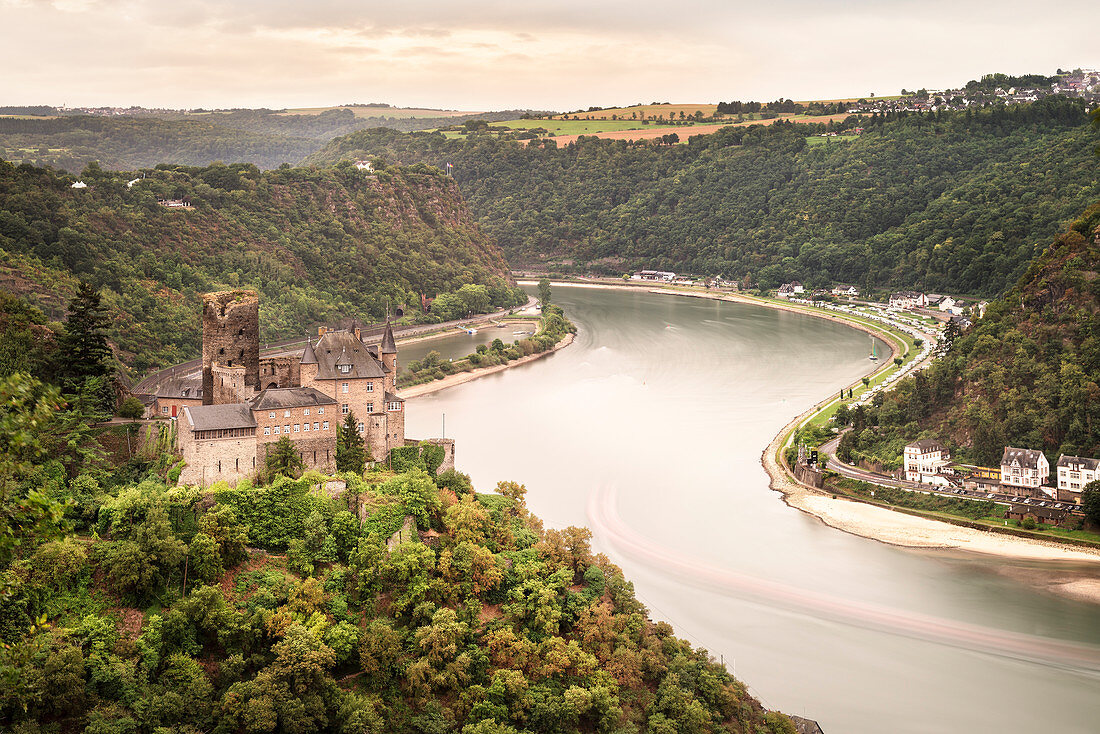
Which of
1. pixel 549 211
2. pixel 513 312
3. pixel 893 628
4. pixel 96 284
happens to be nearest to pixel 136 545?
pixel 893 628

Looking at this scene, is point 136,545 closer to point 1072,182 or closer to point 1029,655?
point 1029,655

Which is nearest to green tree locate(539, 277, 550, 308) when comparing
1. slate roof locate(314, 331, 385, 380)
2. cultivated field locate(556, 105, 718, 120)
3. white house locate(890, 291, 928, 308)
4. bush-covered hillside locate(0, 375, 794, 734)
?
white house locate(890, 291, 928, 308)

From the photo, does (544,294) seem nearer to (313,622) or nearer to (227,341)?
(227,341)

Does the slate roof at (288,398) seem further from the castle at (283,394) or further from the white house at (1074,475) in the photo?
the white house at (1074,475)

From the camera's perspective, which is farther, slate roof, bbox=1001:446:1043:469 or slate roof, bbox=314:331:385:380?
slate roof, bbox=1001:446:1043:469

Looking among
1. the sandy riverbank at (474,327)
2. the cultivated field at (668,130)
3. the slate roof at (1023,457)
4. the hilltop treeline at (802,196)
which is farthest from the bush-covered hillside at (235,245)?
the cultivated field at (668,130)

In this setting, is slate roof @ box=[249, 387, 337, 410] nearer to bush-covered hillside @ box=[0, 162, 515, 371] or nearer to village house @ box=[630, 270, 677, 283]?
bush-covered hillside @ box=[0, 162, 515, 371]
